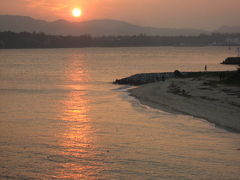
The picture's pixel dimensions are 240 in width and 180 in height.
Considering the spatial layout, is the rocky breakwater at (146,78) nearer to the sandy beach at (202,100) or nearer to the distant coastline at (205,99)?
the distant coastline at (205,99)

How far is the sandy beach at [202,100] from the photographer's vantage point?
20.4m

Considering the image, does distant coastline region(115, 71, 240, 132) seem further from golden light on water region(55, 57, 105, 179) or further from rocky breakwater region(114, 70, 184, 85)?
rocky breakwater region(114, 70, 184, 85)

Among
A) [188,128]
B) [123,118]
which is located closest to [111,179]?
[188,128]

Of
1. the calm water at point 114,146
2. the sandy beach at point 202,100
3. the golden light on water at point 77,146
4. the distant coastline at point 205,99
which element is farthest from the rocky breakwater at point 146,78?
the calm water at point 114,146

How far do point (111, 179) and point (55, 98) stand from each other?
864 inches

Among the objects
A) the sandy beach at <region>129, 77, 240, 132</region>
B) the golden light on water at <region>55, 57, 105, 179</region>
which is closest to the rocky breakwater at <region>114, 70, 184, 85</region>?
the sandy beach at <region>129, 77, 240, 132</region>

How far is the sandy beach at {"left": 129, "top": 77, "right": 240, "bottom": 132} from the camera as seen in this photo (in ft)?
66.9

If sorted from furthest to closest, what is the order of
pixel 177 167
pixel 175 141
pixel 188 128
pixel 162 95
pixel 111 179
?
pixel 162 95, pixel 188 128, pixel 175 141, pixel 177 167, pixel 111 179

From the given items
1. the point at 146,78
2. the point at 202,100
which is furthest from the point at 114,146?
the point at 146,78

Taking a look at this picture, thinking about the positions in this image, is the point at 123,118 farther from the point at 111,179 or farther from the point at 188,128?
the point at 111,179

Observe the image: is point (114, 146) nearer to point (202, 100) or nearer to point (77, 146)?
point (77, 146)

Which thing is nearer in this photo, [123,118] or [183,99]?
[123,118]

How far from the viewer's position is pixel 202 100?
83.4ft

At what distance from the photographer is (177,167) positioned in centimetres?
1282
